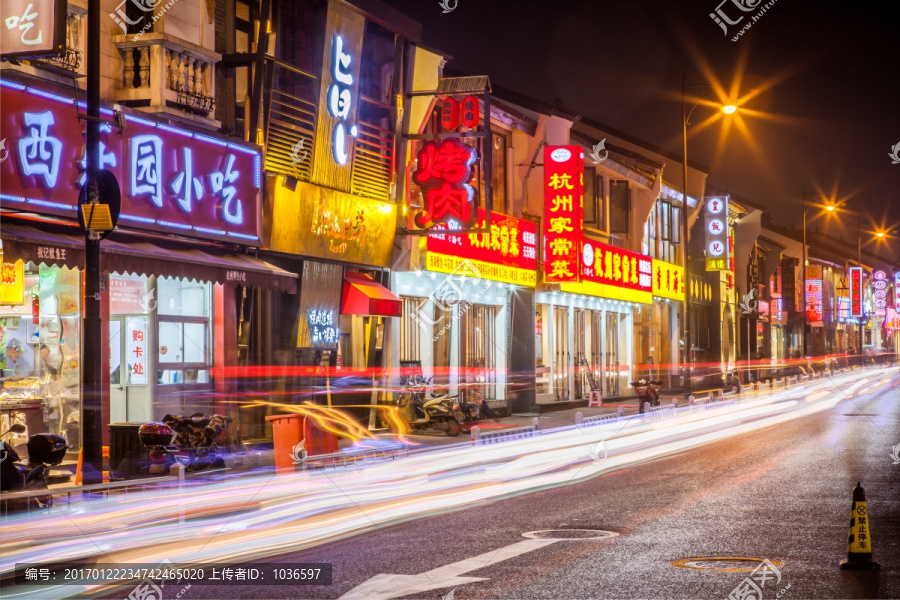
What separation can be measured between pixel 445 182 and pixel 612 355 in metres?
19.2

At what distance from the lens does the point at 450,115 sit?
24.2 metres

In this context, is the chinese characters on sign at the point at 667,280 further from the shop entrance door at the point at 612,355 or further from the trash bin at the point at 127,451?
the trash bin at the point at 127,451

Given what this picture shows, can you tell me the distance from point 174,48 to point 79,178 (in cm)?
327

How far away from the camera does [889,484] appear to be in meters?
14.6

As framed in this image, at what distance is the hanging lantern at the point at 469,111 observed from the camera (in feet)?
79.2

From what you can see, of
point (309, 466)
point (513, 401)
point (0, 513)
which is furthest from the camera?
point (513, 401)

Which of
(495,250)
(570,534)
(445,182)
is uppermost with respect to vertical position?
(445,182)

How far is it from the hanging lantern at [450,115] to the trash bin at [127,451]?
12.2 meters

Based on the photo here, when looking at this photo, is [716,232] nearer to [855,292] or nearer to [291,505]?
[291,505]

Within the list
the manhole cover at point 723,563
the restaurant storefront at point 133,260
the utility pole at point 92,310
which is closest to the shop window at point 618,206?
the restaurant storefront at point 133,260

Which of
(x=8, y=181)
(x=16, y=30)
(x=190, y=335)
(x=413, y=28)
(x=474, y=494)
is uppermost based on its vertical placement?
(x=413, y=28)

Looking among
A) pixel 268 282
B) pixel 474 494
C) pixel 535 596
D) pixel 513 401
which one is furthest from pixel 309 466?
pixel 513 401

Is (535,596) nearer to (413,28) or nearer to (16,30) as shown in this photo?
(16,30)

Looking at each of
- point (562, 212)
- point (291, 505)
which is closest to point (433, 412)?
point (562, 212)
